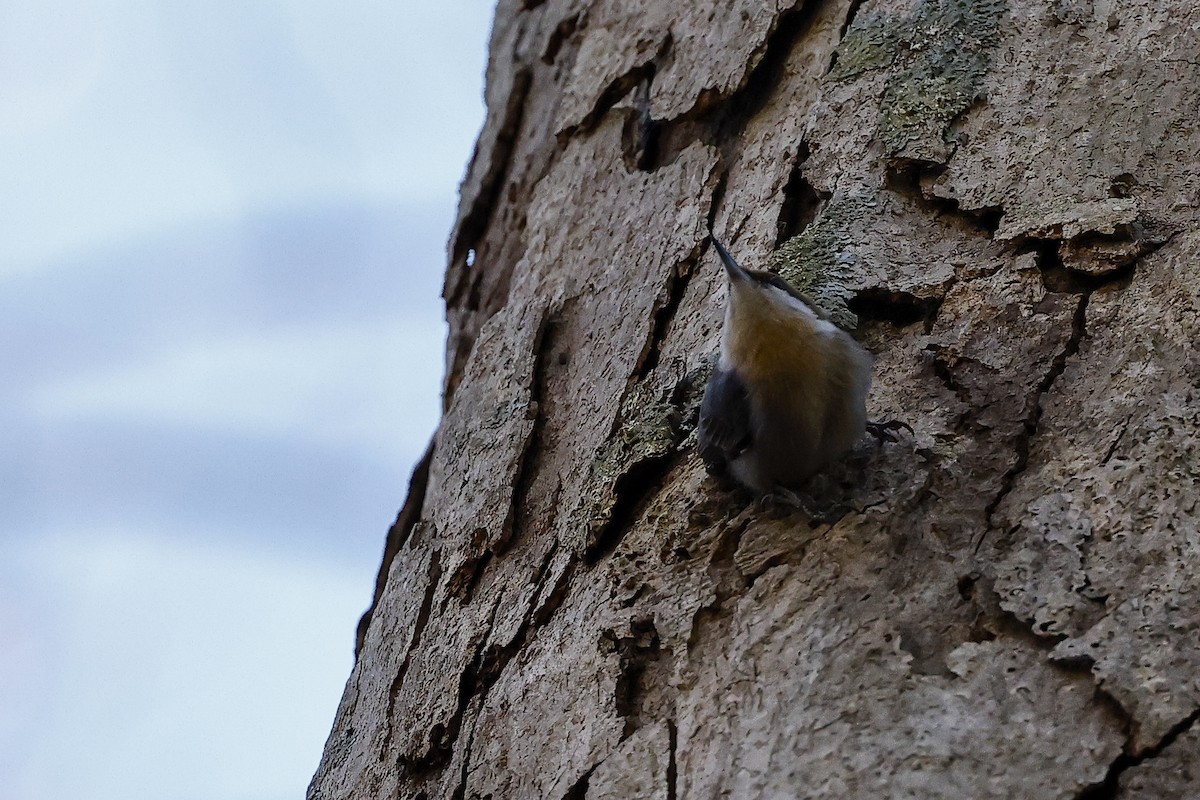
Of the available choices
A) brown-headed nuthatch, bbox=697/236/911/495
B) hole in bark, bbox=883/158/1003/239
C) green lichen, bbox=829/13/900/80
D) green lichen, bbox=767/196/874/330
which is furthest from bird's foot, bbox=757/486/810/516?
green lichen, bbox=829/13/900/80

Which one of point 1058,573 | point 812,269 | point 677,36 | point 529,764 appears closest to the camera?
point 1058,573

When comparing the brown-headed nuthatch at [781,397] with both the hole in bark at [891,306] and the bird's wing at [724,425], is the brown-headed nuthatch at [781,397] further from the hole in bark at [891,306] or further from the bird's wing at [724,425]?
the hole in bark at [891,306]

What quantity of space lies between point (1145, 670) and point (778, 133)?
1.15 meters

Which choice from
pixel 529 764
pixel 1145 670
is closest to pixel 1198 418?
pixel 1145 670

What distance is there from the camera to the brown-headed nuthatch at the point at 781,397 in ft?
4.66

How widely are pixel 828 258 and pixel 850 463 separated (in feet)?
1.20

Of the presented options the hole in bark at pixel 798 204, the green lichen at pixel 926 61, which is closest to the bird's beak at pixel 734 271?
the hole in bark at pixel 798 204

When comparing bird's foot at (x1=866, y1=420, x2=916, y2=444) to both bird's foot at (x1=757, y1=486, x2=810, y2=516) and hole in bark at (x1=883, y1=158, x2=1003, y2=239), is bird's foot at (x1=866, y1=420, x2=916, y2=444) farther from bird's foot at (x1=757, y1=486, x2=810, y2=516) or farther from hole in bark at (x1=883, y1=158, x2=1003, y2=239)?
hole in bark at (x1=883, y1=158, x2=1003, y2=239)

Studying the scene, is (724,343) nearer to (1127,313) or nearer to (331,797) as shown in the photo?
(1127,313)

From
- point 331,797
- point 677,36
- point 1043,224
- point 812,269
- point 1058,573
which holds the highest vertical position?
point 677,36

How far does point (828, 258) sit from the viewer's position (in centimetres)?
167

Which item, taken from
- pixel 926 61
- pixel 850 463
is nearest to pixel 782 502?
pixel 850 463

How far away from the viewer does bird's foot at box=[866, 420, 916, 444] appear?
56.8 inches

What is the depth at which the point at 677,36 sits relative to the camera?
2357mm
